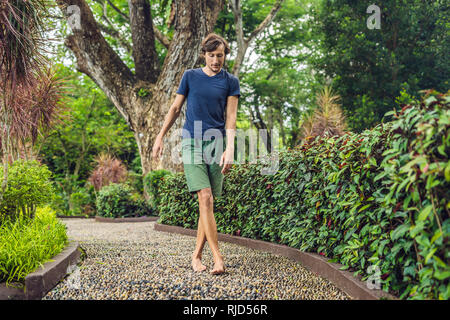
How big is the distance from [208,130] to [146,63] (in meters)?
8.70

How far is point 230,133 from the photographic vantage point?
348 centimetres

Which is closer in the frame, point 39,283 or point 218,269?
point 39,283

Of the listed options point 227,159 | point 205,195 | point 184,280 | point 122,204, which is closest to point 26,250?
point 184,280

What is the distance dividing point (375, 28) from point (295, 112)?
860 cm

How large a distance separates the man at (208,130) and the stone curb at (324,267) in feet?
2.94

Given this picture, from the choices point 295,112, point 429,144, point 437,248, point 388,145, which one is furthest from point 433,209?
point 295,112

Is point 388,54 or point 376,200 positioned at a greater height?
point 388,54

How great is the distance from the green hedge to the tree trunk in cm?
614

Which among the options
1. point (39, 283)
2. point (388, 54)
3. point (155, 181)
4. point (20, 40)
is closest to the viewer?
point (39, 283)

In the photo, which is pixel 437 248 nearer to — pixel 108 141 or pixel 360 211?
pixel 360 211

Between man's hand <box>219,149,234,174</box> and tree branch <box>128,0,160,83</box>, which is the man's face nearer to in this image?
man's hand <box>219,149,234,174</box>

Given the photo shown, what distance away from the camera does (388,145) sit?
246 cm

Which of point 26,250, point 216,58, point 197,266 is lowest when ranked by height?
point 197,266

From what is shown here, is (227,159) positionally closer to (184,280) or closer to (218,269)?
(218,269)
